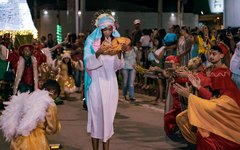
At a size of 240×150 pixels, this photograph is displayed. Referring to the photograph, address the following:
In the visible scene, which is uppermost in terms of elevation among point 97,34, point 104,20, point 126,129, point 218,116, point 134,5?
point 134,5

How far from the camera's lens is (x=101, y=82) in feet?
23.9

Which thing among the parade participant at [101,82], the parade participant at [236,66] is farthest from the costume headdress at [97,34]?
the parade participant at [236,66]

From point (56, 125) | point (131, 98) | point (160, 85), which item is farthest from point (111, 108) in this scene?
point (131, 98)

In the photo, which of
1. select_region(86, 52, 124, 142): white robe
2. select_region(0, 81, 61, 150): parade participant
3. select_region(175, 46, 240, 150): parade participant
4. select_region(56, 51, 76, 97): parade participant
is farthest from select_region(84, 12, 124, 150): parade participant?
select_region(56, 51, 76, 97): parade participant

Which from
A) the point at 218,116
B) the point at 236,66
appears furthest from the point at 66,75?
the point at 218,116

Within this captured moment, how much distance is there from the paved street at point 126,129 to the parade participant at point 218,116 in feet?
6.85

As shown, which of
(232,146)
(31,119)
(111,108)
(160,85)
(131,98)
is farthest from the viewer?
(131,98)

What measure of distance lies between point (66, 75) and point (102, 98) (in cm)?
837

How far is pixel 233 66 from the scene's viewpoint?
9.48m

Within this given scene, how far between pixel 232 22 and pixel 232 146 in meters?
8.05

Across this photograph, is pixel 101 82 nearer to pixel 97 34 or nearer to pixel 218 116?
pixel 97 34

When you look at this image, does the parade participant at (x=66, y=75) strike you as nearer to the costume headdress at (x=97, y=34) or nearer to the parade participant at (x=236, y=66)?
the parade participant at (x=236, y=66)

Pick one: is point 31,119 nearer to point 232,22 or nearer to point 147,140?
point 147,140

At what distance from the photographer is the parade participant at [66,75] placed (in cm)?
1524
